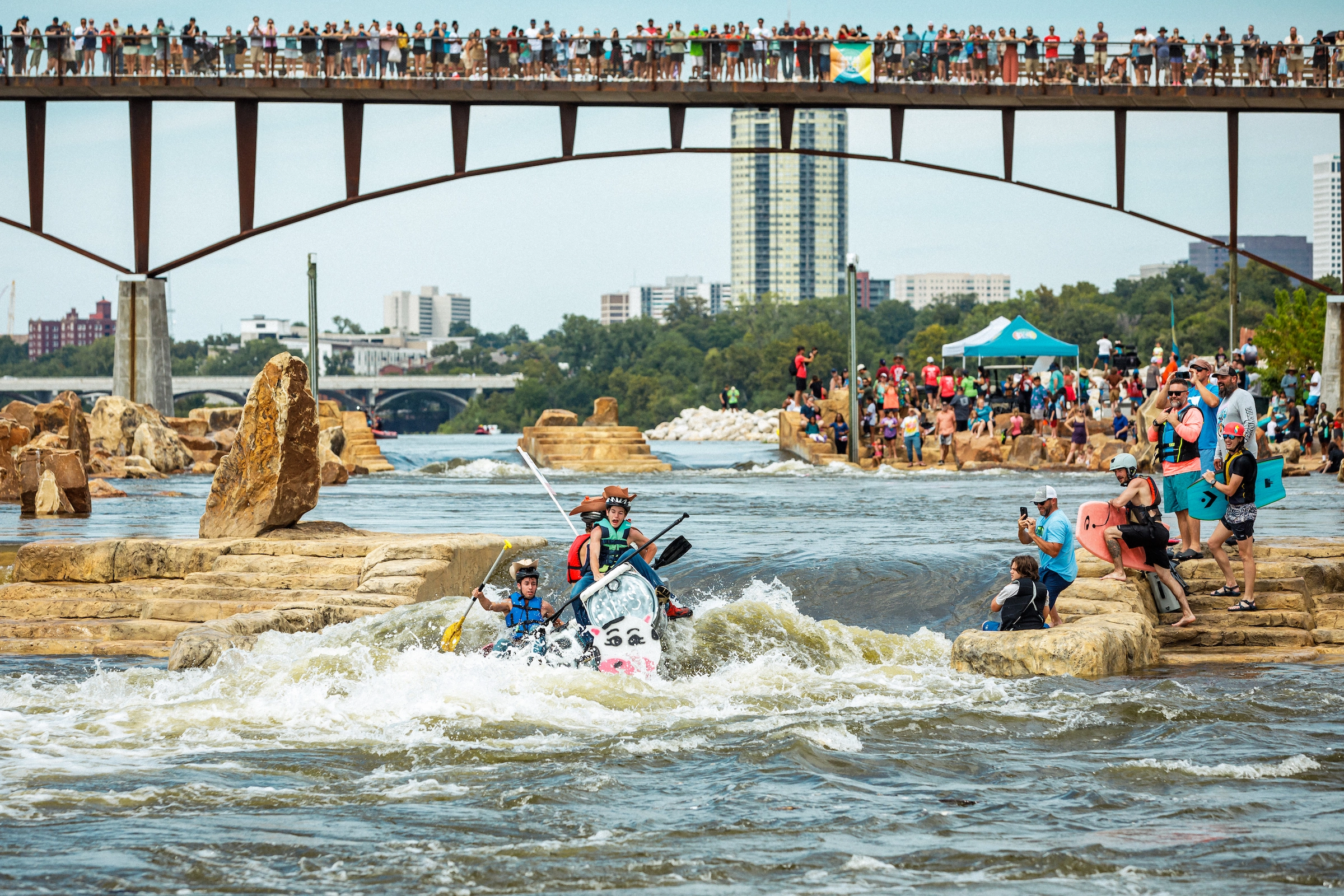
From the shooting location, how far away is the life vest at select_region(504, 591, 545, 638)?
36.6ft

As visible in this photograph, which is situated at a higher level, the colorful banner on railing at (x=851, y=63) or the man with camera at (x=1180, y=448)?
the colorful banner on railing at (x=851, y=63)

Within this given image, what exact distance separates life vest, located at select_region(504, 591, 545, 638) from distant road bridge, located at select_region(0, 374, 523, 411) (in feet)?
319

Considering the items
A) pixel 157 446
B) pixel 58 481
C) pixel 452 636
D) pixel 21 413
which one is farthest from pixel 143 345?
pixel 452 636

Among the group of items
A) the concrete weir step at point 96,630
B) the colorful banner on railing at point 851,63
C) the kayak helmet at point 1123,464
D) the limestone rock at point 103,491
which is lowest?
the concrete weir step at point 96,630

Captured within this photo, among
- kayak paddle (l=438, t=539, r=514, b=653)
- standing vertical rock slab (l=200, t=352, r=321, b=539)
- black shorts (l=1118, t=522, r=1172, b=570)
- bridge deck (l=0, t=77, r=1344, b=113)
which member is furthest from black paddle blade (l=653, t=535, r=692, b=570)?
bridge deck (l=0, t=77, r=1344, b=113)

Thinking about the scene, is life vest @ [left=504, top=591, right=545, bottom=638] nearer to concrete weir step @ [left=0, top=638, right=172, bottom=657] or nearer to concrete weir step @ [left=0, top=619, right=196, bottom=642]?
concrete weir step @ [left=0, top=638, right=172, bottom=657]

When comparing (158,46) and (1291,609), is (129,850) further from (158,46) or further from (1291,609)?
(158,46)

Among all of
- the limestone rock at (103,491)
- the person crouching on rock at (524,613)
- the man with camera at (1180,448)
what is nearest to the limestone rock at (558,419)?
the limestone rock at (103,491)

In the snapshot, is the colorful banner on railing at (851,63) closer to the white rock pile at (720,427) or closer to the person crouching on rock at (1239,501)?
the person crouching on rock at (1239,501)

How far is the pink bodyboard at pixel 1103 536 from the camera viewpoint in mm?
12664

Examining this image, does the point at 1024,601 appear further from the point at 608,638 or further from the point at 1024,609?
the point at 608,638

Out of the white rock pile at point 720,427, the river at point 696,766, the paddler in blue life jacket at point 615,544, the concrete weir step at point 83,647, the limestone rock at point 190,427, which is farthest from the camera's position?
the white rock pile at point 720,427

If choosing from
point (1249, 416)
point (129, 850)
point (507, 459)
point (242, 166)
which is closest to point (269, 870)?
point (129, 850)

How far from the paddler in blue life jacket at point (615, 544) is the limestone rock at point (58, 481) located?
40.2 ft
